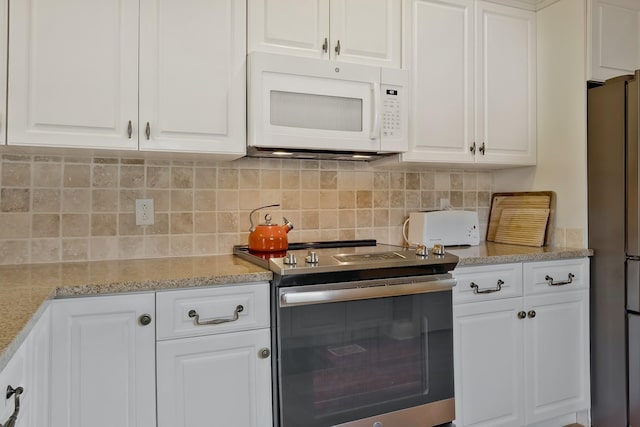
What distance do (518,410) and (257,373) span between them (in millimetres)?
1277

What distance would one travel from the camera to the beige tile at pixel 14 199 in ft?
6.15

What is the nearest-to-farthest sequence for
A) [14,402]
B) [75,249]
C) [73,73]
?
[14,402] < [73,73] < [75,249]

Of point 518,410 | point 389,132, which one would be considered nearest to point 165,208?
point 389,132

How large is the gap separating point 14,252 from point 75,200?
12.3 inches

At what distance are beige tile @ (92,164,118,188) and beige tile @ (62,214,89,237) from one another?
153mm

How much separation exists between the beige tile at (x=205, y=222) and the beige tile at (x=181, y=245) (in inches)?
2.4

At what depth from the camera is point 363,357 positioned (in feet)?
5.74

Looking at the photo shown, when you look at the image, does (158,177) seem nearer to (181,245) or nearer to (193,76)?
(181,245)

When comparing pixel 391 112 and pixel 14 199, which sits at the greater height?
pixel 391 112

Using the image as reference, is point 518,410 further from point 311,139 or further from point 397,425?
point 311,139

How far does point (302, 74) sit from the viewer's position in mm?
1956

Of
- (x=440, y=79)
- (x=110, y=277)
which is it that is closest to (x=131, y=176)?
(x=110, y=277)

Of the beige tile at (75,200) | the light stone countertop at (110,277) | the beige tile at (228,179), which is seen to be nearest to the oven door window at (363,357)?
the light stone countertop at (110,277)

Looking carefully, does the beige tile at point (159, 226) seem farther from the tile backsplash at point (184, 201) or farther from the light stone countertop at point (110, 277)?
the light stone countertop at point (110, 277)
